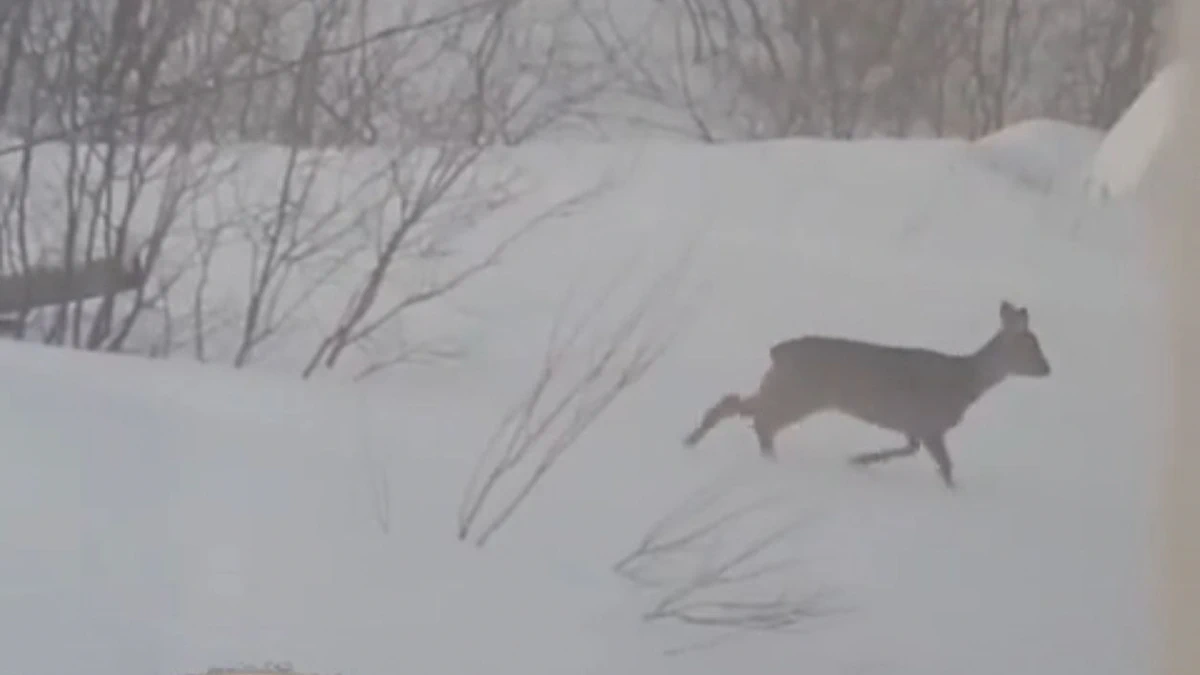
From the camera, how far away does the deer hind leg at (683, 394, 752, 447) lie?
51.2 inches

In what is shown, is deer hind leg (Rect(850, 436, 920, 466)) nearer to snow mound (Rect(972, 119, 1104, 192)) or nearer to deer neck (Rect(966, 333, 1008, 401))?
deer neck (Rect(966, 333, 1008, 401))

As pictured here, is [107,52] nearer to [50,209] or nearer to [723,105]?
[50,209]

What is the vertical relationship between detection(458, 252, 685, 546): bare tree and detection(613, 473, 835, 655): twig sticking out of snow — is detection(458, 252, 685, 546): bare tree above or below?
above

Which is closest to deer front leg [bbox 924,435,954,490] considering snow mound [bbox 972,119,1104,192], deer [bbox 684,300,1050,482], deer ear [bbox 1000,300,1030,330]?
deer [bbox 684,300,1050,482]

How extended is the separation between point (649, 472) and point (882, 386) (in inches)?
7.7

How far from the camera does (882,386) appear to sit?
129 centimetres

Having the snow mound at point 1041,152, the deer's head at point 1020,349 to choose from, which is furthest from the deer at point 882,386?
the snow mound at point 1041,152

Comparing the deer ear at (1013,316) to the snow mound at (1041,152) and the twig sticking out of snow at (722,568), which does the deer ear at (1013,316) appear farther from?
the twig sticking out of snow at (722,568)

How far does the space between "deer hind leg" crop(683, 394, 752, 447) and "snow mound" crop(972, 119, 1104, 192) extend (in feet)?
0.88

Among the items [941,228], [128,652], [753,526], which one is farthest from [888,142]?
[128,652]

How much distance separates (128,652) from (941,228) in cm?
75

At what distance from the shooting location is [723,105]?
4.32 ft

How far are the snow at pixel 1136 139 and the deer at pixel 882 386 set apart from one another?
119 mm

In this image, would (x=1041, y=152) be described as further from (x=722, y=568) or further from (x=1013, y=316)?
(x=722, y=568)
